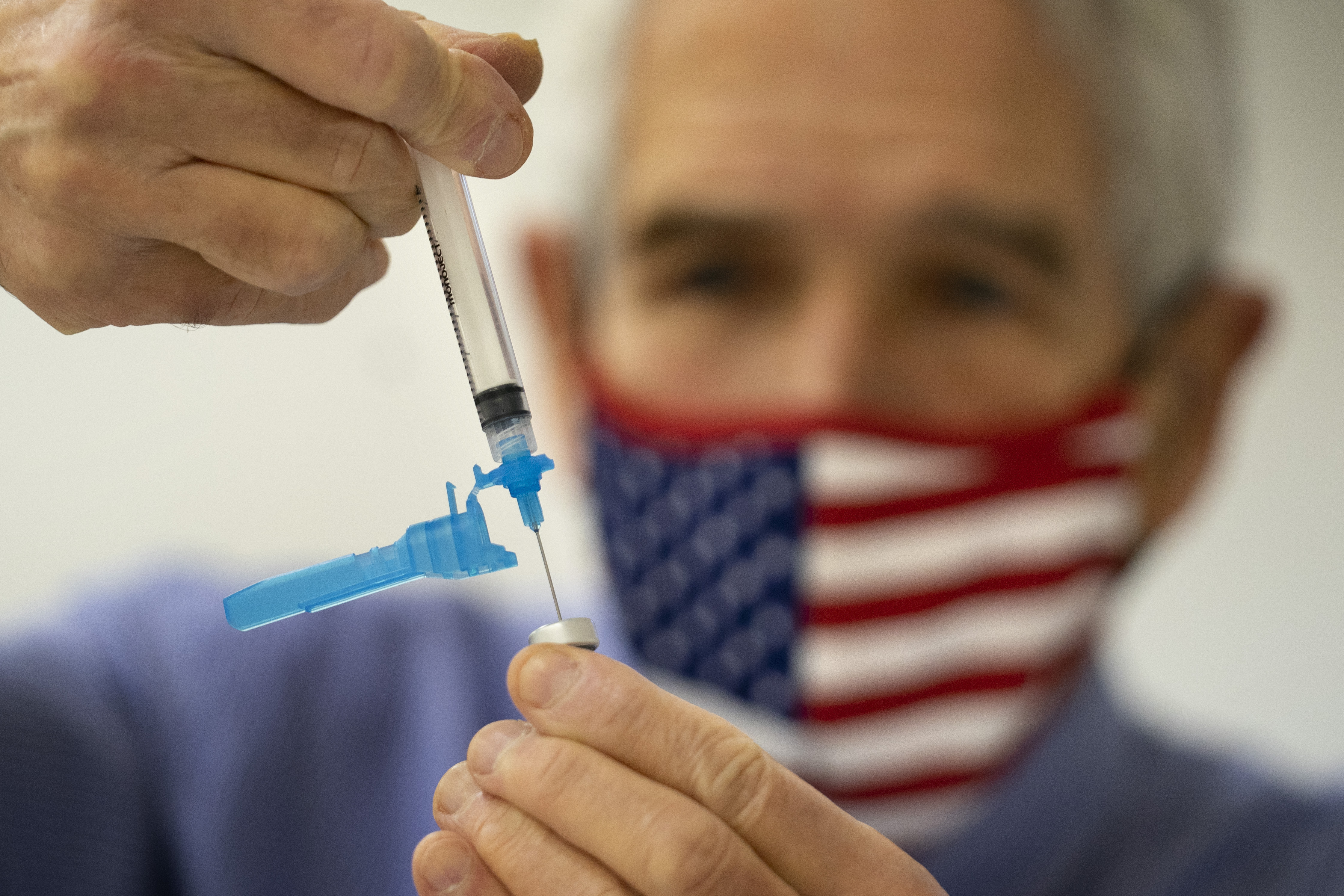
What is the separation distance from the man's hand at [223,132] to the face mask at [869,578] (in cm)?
72

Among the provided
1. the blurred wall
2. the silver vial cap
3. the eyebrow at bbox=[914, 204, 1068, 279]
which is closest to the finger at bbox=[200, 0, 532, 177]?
the silver vial cap

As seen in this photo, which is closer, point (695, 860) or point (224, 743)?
point (695, 860)

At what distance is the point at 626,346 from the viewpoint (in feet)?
4.75

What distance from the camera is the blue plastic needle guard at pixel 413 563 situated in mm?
581

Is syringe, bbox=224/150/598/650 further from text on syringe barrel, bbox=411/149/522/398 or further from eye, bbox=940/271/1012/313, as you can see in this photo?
eye, bbox=940/271/1012/313

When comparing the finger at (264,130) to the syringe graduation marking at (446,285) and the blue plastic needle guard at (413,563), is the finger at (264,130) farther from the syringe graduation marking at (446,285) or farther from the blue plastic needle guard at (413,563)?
the blue plastic needle guard at (413,563)

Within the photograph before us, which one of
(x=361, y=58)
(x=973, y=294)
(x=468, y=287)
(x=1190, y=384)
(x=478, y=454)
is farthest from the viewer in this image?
(x=478, y=454)

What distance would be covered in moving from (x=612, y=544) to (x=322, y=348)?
716 mm

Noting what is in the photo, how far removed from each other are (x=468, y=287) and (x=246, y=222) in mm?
139

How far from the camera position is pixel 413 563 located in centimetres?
59

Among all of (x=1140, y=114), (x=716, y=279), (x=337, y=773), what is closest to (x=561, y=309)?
(x=716, y=279)

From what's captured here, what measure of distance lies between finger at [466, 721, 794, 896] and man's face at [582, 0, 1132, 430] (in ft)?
2.50

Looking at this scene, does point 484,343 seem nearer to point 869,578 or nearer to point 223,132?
point 223,132

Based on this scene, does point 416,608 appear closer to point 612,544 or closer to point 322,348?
point 612,544
